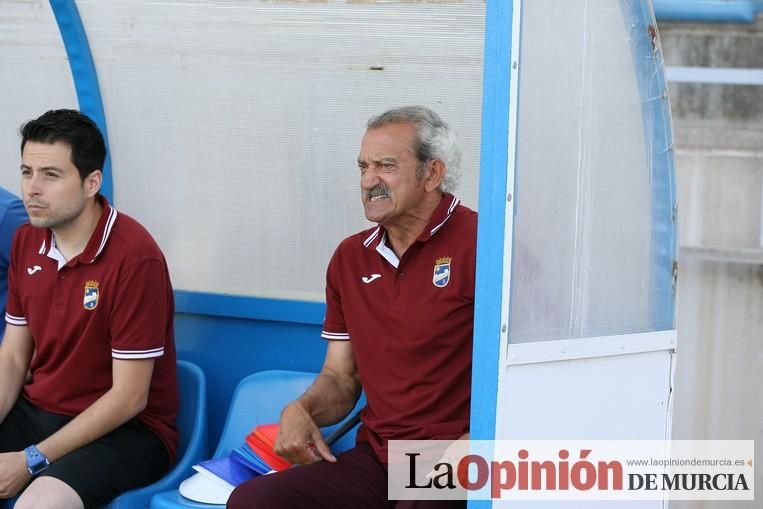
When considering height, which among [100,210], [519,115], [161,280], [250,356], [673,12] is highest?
[673,12]

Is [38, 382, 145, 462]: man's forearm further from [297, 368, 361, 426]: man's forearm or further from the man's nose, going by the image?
the man's nose

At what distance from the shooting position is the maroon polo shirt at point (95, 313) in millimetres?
3318

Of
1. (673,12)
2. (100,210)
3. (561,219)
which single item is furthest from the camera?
(673,12)

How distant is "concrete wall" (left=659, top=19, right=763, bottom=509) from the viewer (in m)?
4.64

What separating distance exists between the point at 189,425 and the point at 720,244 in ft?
7.95

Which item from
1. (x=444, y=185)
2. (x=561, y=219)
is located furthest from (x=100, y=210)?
(x=561, y=219)

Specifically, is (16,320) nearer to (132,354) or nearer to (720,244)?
(132,354)

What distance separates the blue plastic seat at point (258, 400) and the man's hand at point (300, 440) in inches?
20.3

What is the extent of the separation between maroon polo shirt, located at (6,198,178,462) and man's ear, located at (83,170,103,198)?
0.06m

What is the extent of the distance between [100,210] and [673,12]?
267cm

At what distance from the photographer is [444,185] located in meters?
3.25

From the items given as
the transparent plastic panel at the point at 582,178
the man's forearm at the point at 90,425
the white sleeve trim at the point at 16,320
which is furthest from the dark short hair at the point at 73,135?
the transparent plastic panel at the point at 582,178

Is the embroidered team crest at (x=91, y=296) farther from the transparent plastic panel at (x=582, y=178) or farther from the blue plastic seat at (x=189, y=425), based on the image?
the transparent plastic panel at (x=582, y=178)

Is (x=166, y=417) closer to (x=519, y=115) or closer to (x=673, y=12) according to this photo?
(x=519, y=115)
